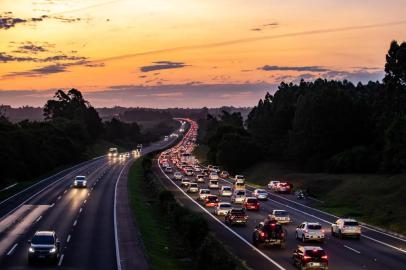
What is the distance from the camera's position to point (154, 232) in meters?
46.8

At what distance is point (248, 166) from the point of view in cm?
13300

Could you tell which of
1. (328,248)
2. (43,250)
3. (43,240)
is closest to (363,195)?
(328,248)

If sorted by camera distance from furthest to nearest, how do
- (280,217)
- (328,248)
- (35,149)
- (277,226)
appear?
(35,149) < (280,217) < (328,248) < (277,226)

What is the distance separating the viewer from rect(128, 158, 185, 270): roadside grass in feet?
114

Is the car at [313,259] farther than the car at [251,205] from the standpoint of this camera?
No

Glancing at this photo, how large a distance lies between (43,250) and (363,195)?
162 ft

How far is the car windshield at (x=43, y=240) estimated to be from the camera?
31.9 metres

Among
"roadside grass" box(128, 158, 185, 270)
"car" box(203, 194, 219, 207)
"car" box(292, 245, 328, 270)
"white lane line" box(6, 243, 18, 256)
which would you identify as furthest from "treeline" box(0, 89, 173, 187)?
"car" box(292, 245, 328, 270)

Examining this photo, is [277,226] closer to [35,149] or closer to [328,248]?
[328,248]

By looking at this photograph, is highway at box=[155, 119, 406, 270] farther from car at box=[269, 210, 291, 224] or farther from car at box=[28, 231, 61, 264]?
car at box=[28, 231, 61, 264]

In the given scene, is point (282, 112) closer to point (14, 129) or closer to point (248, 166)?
point (248, 166)

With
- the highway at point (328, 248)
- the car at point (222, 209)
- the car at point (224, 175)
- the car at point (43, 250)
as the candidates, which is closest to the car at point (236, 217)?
the highway at point (328, 248)

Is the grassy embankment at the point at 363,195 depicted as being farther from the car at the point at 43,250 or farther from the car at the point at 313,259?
the car at the point at 43,250

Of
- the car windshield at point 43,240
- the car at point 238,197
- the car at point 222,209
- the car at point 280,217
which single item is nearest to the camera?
the car windshield at point 43,240
